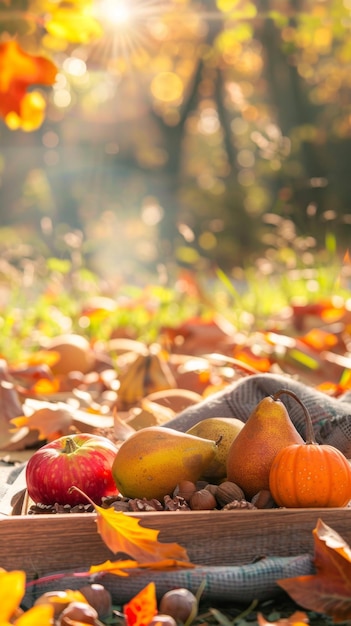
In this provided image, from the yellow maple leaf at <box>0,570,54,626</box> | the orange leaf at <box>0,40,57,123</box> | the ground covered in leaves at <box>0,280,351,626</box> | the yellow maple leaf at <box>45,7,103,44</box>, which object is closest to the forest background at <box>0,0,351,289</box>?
the ground covered in leaves at <box>0,280,351,626</box>

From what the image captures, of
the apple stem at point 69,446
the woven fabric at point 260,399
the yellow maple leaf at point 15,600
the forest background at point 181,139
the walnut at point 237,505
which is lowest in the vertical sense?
the forest background at point 181,139

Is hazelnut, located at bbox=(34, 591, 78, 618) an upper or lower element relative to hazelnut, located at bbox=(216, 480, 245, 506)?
upper

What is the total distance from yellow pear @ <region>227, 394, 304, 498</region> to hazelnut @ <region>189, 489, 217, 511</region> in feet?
0.29

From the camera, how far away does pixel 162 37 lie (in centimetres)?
1379

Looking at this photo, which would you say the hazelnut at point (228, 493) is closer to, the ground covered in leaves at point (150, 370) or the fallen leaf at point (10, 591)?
the ground covered in leaves at point (150, 370)

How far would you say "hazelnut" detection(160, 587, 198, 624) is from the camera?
130cm

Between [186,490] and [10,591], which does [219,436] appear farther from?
[10,591]

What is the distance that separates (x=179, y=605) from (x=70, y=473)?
1.49 feet

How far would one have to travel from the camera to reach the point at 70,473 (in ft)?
5.52

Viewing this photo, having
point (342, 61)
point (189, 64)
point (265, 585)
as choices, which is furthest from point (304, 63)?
point (265, 585)

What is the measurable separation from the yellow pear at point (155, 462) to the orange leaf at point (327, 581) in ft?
1.28

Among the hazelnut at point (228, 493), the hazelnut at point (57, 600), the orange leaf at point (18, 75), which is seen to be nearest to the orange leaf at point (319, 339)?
the orange leaf at point (18, 75)

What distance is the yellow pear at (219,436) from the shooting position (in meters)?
1.80

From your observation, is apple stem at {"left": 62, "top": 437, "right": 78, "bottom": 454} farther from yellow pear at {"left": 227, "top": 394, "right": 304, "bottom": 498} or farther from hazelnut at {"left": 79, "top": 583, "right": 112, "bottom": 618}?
hazelnut at {"left": 79, "top": 583, "right": 112, "bottom": 618}
